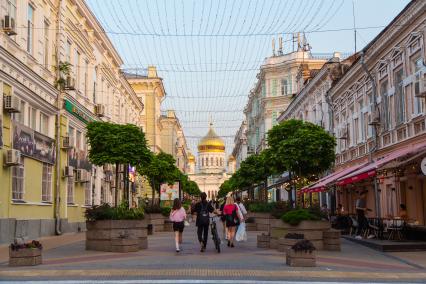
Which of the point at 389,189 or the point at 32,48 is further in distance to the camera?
the point at 389,189

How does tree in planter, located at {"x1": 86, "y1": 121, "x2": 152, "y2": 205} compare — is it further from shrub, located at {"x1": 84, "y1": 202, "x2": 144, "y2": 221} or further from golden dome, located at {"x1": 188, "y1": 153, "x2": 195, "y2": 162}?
golden dome, located at {"x1": 188, "y1": 153, "x2": 195, "y2": 162}

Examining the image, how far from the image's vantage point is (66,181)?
29.4m

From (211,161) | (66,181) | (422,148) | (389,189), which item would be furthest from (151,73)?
(211,161)

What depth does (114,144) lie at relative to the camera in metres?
20.0

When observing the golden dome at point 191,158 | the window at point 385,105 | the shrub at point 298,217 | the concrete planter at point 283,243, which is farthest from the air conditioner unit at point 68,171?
the golden dome at point 191,158

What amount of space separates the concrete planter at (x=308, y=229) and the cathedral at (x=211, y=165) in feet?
445

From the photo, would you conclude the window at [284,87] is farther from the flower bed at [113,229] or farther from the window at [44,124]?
the flower bed at [113,229]

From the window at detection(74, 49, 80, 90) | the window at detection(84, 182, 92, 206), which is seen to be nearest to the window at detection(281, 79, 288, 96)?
the window at detection(84, 182, 92, 206)

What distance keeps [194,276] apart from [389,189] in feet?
57.1

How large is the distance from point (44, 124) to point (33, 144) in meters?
2.95

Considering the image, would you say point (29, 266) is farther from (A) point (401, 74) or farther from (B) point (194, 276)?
(A) point (401, 74)

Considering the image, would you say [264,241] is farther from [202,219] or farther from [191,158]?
[191,158]

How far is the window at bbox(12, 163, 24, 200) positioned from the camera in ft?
72.1

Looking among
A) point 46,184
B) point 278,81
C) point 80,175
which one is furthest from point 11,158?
point 278,81
